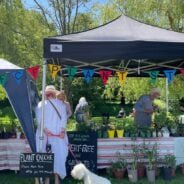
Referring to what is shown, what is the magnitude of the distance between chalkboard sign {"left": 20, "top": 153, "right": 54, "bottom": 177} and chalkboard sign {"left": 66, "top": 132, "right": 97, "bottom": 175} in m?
1.32

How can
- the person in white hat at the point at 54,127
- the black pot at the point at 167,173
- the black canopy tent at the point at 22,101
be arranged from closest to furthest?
1. the person in white hat at the point at 54,127
2. the black canopy tent at the point at 22,101
3. the black pot at the point at 167,173

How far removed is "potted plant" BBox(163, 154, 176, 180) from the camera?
26.9 ft

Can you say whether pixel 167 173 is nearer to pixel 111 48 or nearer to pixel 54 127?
pixel 54 127

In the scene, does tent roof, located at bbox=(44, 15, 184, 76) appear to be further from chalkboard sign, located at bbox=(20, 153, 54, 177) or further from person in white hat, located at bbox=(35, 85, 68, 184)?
chalkboard sign, located at bbox=(20, 153, 54, 177)

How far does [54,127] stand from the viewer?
743 centimetres

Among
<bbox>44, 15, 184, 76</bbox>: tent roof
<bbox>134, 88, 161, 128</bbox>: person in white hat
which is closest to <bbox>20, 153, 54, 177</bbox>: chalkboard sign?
<bbox>44, 15, 184, 76</bbox>: tent roof

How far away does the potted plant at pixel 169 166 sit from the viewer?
8.20 metres

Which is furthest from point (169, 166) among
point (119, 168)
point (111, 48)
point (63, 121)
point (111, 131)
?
point (111, 48)

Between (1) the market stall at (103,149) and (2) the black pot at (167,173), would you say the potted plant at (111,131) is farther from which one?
(2) the black pot at (167,173)

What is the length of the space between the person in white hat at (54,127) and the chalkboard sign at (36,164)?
356mm

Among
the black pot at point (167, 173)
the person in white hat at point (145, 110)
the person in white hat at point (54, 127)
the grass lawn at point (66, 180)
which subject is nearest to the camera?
the person in white hat at point (54, 127)

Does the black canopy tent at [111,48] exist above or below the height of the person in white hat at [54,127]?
above

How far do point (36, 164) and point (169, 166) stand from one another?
99.9 inches

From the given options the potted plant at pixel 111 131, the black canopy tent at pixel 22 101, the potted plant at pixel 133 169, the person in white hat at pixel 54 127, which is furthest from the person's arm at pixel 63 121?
the potted plant at pixel 133 169
